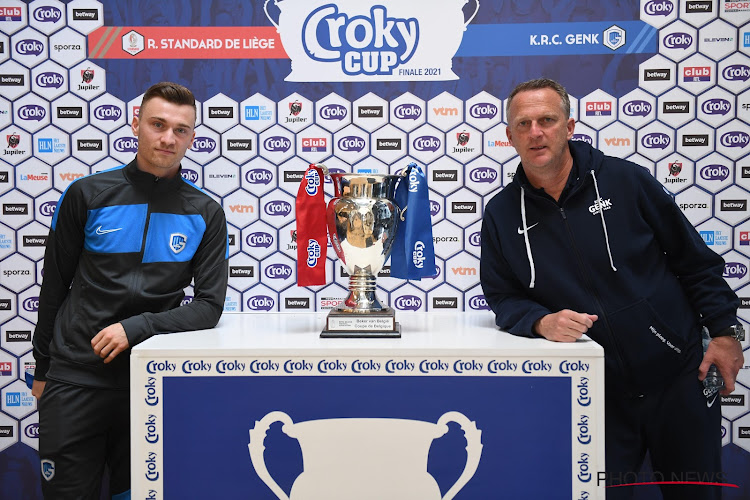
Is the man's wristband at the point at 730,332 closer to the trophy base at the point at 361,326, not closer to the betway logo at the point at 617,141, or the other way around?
the betway logo at the point at 617,141

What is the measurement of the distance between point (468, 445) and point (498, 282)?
1.85ft

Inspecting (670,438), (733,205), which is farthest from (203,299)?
(733,205)

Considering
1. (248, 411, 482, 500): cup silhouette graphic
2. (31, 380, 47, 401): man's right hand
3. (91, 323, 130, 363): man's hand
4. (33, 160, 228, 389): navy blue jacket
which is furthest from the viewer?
(31, 380, 47, 401): man's right hand

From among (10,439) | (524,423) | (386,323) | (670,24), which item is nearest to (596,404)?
(524,423)

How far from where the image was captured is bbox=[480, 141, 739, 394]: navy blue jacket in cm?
170

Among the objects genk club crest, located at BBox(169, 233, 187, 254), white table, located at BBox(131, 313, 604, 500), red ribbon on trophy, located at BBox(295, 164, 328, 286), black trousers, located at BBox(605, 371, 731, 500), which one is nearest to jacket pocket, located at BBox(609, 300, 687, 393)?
black trousers, located at BBox(605, 371, 731, 500)

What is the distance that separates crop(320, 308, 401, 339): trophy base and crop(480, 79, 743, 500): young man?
0.37 metres

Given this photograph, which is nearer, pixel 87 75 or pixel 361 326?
pixel 361 326

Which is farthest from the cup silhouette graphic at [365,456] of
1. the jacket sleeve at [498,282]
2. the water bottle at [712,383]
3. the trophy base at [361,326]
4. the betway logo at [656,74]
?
the betway logo at [656,74]

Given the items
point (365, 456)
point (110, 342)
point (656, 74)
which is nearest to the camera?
point (365, 456)

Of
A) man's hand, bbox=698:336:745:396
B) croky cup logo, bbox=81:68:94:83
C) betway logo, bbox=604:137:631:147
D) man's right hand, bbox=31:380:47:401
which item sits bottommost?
man's right hand, bbox=31:380:47:401

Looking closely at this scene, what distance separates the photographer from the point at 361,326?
1.72m

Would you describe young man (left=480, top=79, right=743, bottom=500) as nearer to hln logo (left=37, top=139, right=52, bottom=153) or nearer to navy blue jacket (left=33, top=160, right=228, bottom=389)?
navy blue jacket (left=33, top=160, right=228, bottom=389)

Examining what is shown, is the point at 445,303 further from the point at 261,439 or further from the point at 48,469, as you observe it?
the point at 48,469
